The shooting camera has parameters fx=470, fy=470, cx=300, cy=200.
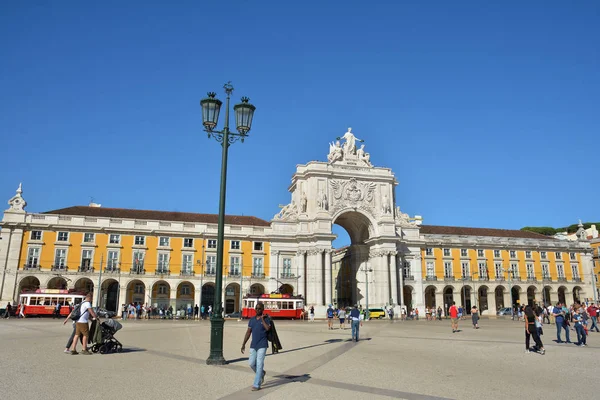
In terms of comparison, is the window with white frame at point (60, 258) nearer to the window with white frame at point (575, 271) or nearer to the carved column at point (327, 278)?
the carved column at point (327, 278)

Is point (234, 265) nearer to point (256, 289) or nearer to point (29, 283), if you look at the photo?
point (256, 289)

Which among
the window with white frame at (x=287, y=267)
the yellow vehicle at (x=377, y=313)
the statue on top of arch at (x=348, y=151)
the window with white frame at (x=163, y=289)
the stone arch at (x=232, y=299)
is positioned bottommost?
the yellow vehicle at (x=377, y=313)

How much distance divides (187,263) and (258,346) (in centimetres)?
4950

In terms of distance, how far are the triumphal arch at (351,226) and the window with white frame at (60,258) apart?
2443 cm

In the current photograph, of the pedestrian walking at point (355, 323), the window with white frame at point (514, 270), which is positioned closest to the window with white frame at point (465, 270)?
the window with white frame at point (514, 270)

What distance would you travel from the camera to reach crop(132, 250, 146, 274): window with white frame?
55906 millimetres

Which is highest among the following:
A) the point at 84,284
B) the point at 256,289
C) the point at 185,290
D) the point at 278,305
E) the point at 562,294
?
the point at 84,284

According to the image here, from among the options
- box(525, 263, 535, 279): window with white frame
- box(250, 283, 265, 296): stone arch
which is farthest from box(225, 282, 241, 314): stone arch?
box(525, 263, 535, 279): window with white frame

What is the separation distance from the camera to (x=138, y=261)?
56.0 metres

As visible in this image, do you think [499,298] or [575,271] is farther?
[575,271]

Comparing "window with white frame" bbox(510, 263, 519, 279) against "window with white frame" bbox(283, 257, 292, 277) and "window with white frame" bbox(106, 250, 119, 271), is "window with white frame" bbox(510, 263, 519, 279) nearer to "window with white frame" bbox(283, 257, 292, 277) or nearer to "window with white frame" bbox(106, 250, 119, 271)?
"window with white frame" bbox(283, 257, 292, 277)

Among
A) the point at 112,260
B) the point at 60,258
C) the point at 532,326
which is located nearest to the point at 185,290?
the point at 112,260

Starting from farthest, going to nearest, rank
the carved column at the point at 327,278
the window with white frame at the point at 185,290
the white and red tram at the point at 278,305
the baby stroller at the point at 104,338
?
the window with white frame at the point at 185,290 → the carved column at the point at 327,278 → the white and red tram at the point at 278,305 → the baby stroller at the point at 104,338

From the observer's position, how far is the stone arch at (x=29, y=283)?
52.5 metres
